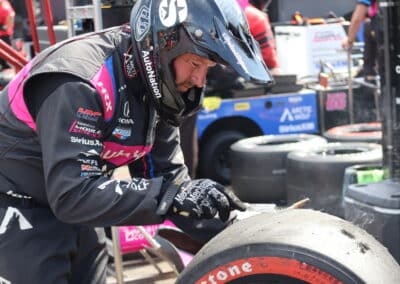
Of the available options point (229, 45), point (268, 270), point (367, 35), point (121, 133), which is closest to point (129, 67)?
point (121, 133)

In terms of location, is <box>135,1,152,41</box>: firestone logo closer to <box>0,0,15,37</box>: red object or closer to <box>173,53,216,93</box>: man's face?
<box>173,53,216,93</box>: man's face

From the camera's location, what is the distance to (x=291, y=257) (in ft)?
5.70

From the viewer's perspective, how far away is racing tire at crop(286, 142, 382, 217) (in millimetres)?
4488

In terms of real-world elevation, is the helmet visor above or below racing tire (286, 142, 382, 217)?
above

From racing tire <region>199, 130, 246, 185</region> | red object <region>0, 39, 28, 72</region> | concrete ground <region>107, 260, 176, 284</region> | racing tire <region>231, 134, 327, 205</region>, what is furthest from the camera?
racing tire <region>199, 130, 246, 185</region>

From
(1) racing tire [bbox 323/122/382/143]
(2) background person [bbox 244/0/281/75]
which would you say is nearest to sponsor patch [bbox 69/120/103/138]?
(1) racing tire [bbox 323/122/382/143]

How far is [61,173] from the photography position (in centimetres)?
189

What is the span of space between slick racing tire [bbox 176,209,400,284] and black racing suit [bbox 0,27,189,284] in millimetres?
247

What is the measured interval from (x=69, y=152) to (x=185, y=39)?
1.42 feet

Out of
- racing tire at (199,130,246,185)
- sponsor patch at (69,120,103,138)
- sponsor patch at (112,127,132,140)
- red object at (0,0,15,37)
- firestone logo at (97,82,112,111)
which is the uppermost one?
red object at (0,0,15,37)

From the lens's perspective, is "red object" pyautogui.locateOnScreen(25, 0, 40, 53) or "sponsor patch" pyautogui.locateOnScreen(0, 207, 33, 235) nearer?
"sponsor patch" pyautogui.locateOnScreen(0, 207, 33, 235)

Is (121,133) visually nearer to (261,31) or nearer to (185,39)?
(185,39)

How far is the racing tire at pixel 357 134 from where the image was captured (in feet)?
18.2

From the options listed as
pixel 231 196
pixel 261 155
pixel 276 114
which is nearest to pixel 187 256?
pixel 231 196
